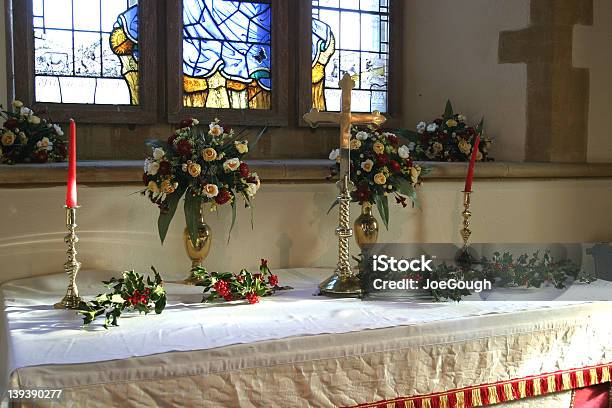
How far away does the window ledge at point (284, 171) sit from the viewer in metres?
2.40

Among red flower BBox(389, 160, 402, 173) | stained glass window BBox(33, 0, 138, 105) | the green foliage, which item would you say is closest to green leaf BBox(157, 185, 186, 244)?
red flower BBox(389, 160, 402, 173)

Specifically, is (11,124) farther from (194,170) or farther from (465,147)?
(465,147)

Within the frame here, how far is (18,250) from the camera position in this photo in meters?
2.38

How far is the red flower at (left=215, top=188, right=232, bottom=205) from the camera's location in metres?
2.28

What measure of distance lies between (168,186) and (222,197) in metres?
0.16

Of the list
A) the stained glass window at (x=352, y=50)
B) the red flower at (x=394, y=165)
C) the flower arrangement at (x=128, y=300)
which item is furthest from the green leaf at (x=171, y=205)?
the stained glass window at (x=352, y=50)

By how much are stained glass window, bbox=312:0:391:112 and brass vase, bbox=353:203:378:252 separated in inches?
50.2

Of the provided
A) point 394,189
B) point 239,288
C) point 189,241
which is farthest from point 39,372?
point 394,189

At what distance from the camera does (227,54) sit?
364 centimetres

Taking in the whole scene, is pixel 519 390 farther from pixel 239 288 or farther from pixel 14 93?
pixel 14 93

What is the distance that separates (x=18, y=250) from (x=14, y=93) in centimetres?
105

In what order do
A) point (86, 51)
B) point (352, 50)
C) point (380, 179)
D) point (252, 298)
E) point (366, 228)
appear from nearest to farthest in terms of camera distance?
1. point (252, 298)
2. point (380, 179)
3. point (366, 228)
4. point (86, 51)
5. point (352, 50)

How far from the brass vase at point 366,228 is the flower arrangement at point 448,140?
792mm

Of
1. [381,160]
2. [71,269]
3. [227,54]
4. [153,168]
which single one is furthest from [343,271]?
[227,54]
